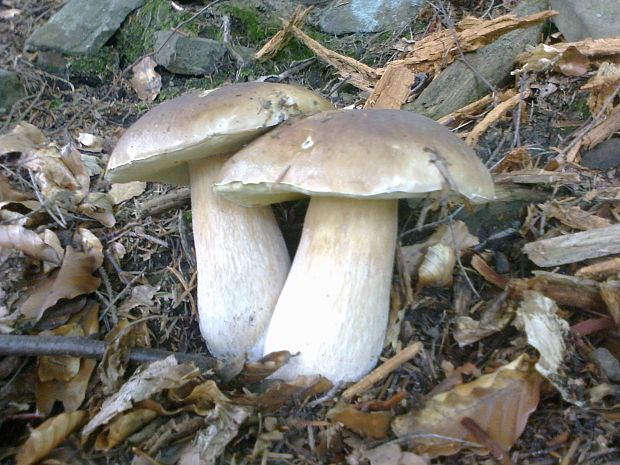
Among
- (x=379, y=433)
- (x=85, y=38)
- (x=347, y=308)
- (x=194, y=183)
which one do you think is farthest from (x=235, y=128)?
(x=85, y=38)

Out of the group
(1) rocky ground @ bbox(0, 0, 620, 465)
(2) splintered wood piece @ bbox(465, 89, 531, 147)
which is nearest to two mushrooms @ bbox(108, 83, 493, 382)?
(1) rocky ground @ bbox(0, 0, 620, 465)

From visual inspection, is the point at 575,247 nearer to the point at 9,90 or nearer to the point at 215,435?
the point at 215,435

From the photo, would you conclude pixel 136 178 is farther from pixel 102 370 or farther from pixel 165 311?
pixel 102 370

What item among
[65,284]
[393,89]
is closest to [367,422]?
[65,284]

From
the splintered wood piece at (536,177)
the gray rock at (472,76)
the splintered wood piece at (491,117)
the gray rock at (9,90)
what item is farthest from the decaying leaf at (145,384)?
the gray rock at (9,90)

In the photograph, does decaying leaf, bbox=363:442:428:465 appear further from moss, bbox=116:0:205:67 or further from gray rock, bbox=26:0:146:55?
gray rock, bbox=26:0:146:55

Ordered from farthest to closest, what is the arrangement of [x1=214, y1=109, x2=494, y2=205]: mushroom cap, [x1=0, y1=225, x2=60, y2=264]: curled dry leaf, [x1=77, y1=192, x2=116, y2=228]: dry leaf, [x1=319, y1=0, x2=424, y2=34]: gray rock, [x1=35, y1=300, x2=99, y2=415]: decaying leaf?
[x1=319, y1=0, x2=424, y2=34]: gray rock
[x1=77, y1=192, x2=116, y2=228]: dry leaf
[x1=0, y1=225, x2=60, y2=264]: curled dry leaf
[x1=35, y1=300, x2=99, y2=415]: decaying leaf
[x1=214, y1=109, x2=494, y2=205]: mushroom cap
